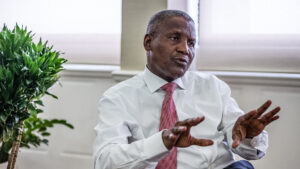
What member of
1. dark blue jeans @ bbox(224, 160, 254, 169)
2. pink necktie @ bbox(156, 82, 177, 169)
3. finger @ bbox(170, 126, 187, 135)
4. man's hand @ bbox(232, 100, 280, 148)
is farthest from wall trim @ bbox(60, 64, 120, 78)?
finger @ bbox(170, 126, 187, 135)

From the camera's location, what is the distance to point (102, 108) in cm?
177

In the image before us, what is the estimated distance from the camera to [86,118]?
10.4 ft

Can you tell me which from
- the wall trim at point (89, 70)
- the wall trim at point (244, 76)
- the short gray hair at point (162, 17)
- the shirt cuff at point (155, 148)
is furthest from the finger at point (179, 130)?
the wall trim at point (89, 70)

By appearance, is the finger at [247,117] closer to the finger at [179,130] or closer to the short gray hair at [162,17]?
the finger at [179,130]

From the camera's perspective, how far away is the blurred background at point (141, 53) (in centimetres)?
267

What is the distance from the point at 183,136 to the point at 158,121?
15.6 inches

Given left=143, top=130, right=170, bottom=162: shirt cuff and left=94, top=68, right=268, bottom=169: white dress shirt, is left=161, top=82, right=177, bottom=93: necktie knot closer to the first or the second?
left=94, top=68, right=268, bottom=169: white dress shirt

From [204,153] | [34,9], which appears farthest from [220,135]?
[34,9]

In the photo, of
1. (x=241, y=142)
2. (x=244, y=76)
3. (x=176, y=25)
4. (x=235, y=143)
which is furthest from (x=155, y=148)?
(x=244, y=76)

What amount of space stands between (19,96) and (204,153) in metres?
0.95

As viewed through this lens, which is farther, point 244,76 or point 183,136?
point 244,76

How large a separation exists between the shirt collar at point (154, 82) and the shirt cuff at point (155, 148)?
1.22 feet

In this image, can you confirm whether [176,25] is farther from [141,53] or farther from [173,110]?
[141,53]

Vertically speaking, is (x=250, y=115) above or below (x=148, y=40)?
below
